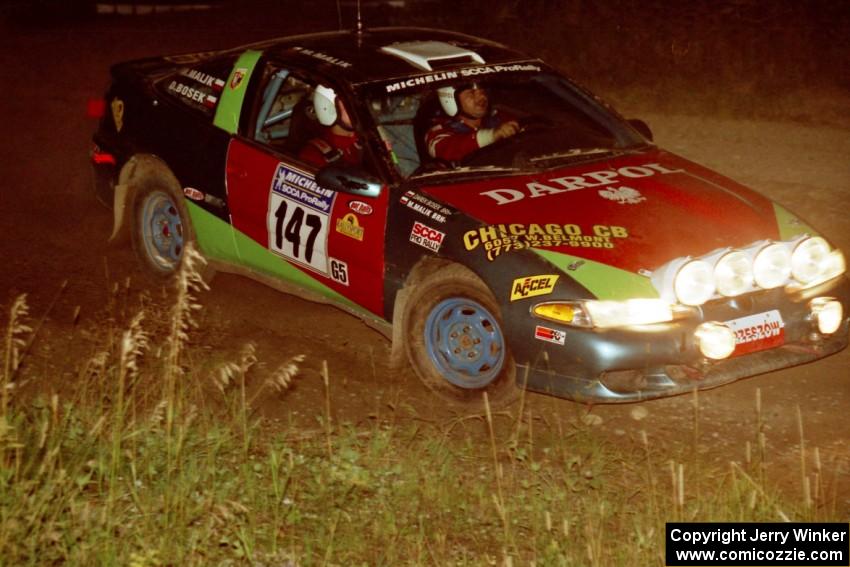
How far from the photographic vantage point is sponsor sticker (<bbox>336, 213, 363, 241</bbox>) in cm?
662

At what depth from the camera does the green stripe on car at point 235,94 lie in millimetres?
7406

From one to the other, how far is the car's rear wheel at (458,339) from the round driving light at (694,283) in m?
0.81

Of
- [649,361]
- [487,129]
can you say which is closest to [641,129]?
[487,129]

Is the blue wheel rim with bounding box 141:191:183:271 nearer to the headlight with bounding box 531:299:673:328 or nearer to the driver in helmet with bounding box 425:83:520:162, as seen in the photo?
the driver in helmet with bounding box 425:83:520:162

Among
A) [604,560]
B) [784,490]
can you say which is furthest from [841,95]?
[604,560]

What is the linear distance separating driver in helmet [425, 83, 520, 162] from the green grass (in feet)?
5.18

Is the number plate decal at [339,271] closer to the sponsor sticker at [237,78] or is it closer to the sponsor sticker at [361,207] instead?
the sponsor sticker at [361,207]

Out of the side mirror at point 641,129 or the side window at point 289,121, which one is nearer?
the side window at point 289,121

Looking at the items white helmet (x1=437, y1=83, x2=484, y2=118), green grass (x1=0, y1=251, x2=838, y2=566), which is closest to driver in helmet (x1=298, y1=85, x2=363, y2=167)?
white helmet (x1=437, y1=83, x2=484, y2=118)

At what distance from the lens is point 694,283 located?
585 centimetres

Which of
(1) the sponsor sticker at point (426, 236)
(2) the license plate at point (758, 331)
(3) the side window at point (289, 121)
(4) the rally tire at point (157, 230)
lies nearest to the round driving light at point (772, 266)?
(2) the license plate at point (758, 331)

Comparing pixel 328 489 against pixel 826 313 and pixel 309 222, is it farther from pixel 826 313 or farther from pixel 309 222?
pixel 826 313

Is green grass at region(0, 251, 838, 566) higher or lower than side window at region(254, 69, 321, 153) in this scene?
lower

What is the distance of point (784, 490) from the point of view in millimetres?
5516
